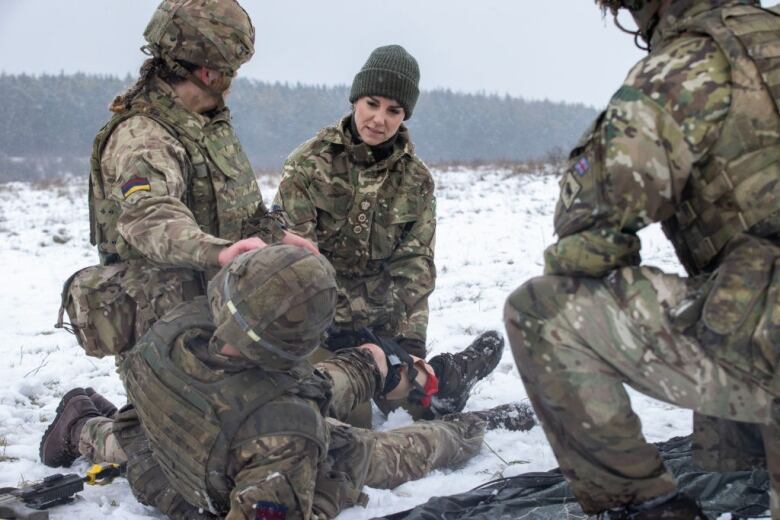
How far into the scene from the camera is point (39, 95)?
71.6 m

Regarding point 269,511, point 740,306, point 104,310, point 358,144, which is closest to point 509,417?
point 358,144

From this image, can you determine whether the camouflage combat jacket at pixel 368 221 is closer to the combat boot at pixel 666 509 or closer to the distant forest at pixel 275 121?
the combat boot at pixel 666 509

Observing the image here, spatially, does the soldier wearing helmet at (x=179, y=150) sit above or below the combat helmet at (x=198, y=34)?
below

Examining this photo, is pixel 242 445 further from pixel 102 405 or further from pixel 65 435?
pixel 102 405

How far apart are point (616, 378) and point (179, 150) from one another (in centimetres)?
222

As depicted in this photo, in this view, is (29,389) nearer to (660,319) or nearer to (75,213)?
(660,319)

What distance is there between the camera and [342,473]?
10.9ft

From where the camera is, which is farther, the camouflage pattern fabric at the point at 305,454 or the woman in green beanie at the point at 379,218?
the woman in green beanie at the point at 379,218

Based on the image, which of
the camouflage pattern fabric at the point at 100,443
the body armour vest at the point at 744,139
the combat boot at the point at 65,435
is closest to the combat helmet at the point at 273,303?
the camouflage pattern fabric at the point at 100,443

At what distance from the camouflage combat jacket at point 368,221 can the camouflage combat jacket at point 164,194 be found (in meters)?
0.67

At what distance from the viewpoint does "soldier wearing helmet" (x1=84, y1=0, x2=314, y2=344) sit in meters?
3.62

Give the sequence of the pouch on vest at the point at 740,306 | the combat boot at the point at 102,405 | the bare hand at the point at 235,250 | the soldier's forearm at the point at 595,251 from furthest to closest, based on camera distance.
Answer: the combat boot at the point at 102,405, the bare hand at the point at 235,250, the soldier's forearm at the point at 595,251, the pouch on vest at the point at 740,306

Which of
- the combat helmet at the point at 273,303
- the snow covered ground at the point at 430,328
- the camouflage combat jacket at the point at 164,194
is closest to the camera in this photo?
the combat helmet at the point at 273,303

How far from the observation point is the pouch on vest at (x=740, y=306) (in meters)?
2.27
